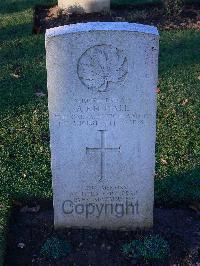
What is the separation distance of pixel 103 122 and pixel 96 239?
3.73 feet

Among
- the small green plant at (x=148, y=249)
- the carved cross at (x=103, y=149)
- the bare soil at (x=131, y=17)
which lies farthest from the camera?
the bare soil at (x=131, y=17)

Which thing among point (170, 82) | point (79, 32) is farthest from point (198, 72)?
point (79, 32)

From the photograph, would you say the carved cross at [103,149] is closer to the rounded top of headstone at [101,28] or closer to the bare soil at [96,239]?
the bare soil at [96,239]

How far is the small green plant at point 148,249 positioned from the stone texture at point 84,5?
245 inches

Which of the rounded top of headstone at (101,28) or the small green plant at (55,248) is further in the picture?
the small green plant at (55,248)

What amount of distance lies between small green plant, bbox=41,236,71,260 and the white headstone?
0.69 ft

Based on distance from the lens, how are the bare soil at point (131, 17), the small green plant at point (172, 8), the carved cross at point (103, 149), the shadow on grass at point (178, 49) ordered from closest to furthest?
1. the carved cross at point (103, 149)
2. the shadow on grass at point (178, 49)
3. the bare soil at point (131, 17)
4. the small green plant at point (172, 8)

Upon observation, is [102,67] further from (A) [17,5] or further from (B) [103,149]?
(A) [17,5]

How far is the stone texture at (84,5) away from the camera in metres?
10.2

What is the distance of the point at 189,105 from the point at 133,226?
106 inches

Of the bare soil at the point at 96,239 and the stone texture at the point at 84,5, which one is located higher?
the stone texture at the point at 84,5

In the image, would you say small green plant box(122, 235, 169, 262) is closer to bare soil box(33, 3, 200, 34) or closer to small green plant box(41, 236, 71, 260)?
small green plant box(41, 236, 71, 260)

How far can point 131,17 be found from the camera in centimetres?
1012

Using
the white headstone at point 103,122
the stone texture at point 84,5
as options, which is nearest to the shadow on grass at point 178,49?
the stone texture at point 84,5
